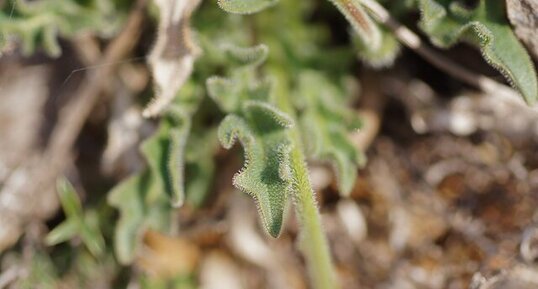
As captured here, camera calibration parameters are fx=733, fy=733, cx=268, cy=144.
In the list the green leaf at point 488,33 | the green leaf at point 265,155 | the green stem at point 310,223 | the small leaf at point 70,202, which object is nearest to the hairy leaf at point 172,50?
the green leaf at point 265,155

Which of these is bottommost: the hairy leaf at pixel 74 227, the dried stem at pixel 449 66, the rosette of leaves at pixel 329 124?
the hairy leaf at pixel 74 227

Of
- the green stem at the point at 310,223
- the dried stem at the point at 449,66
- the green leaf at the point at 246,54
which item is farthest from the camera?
the dried stem at the point at 449,66

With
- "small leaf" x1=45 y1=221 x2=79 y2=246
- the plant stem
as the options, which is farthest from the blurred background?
the plant stem

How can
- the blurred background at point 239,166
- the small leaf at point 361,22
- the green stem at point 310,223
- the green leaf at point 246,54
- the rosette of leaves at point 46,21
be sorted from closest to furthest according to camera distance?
the green stem at point 310,223 → the small leaf at point 361,22 → the green leaf at point 246,54 → the rosette of leaves at point 46,21 → the blurred background at point 239,166

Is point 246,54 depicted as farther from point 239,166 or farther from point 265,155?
point 239,166

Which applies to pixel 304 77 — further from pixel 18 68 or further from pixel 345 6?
pixel 18 68

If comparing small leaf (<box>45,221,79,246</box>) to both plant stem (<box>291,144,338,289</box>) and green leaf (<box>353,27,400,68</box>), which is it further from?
green leaf (<box>353,27,400,68</box>)

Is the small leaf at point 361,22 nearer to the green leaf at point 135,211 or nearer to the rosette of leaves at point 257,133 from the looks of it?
the rosette of leaves at point 257,133
